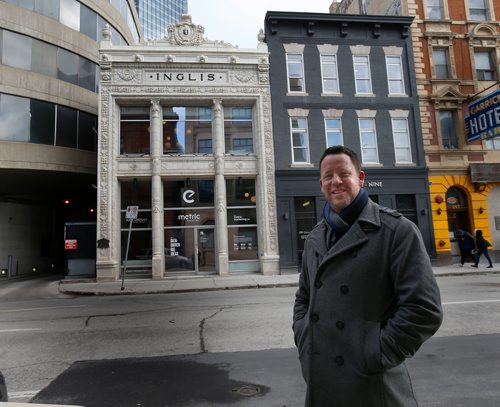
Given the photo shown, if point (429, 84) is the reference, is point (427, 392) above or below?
below

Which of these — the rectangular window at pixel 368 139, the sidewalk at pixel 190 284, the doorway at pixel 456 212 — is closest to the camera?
the sidewalk at pixel 190 284

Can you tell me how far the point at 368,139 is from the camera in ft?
64.4

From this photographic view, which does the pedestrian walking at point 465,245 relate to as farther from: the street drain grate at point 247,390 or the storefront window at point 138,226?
the street drain grate at point 247,390

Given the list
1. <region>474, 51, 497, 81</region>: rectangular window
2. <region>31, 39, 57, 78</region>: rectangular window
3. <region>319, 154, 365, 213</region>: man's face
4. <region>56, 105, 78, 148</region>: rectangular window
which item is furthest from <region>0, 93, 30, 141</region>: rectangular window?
<region>474, 51, 497, 81</region>: rectangular window

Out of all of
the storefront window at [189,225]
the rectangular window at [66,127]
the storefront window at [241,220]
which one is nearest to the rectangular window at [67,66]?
the rectangular window at [66,127]

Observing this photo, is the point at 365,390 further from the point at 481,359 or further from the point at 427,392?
the point at 481,359

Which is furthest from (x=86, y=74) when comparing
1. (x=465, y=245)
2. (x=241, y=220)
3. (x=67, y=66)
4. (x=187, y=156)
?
(x=465, y=245)

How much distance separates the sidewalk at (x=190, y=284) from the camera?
44.6 feet

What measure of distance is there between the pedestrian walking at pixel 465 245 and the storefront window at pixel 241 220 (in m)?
10.4

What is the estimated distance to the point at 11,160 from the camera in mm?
17891

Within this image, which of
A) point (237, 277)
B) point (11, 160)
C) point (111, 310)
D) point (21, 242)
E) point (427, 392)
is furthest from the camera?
point (21, 242)

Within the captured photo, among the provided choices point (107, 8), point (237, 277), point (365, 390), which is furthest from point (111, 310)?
point (107, 8)

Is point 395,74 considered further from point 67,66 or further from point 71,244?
point 71,244

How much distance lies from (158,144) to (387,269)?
57.6ft
